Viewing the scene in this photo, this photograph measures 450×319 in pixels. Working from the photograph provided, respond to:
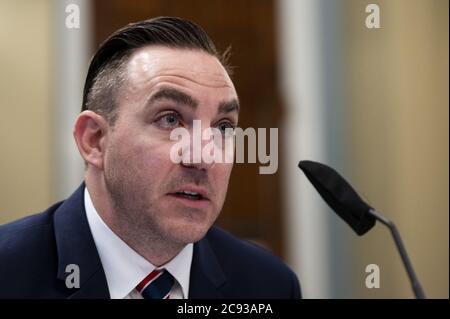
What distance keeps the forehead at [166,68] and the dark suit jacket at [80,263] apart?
17 cm

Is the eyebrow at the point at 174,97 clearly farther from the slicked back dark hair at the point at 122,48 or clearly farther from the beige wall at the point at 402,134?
the beige wall at the point at 402,134

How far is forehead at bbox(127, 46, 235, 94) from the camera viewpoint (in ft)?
2.22

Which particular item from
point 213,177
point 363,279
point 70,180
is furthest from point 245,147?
point 363,279

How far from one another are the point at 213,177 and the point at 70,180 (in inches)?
9.2

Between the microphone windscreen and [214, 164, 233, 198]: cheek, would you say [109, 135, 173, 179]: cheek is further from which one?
the microphone windscreen

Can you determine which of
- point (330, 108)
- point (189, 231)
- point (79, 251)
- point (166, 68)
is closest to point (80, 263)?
point (79, 251)

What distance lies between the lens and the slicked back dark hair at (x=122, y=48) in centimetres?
68

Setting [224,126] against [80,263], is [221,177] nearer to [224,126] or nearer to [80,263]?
[224,126]

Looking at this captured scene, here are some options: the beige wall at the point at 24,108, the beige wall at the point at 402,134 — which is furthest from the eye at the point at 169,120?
the beige wall at the point at 402,134

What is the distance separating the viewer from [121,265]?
2.32 feet

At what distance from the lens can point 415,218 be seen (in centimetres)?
105

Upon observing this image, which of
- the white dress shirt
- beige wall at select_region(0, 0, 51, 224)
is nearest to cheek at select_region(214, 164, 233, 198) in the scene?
the white dress shirt
